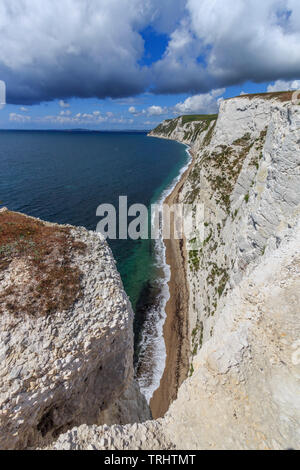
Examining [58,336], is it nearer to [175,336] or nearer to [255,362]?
[255,362]

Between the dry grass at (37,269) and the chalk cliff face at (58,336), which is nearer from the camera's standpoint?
the chalk cliff face at (58,336)

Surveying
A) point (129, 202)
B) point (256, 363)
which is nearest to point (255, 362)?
point (256, 363)

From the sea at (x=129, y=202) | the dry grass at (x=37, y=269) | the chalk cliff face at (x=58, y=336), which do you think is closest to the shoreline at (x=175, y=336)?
the sea at (x=129, y=202)

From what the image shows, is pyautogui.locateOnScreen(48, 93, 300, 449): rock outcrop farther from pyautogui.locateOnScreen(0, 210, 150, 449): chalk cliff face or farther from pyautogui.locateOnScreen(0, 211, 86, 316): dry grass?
pyautogui.locateOnScreen(0, 211, 86, 316): dry grass

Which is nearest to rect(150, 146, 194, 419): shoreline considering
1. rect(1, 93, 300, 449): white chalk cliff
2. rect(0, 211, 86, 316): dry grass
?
rect(1, 93, 300, 449): white chalk cliff

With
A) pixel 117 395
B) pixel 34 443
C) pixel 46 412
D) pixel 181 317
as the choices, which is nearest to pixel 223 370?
pixel 117 395

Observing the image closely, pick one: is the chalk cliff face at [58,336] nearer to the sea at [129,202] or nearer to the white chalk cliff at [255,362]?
the white chalk cliff at [255,362]
